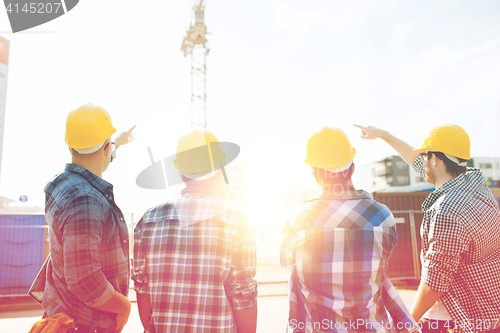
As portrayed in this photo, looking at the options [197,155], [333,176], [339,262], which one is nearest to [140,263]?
[197,155]

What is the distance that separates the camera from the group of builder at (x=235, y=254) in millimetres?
1858

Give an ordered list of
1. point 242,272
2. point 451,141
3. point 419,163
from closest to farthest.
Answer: point 242,272
point 451,141
point 419,163

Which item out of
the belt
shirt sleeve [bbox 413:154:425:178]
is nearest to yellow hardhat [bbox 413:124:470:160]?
shirt sleeve [bbox 413:154:425:178]

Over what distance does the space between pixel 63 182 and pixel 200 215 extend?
90 centimetres

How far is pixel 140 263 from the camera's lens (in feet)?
6.48

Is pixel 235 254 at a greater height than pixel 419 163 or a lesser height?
lesser

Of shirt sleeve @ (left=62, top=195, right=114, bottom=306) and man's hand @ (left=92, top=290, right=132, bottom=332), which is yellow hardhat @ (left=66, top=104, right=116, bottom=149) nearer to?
shirt sleeve @ (left=62, top=195, right=114, bottom=306)

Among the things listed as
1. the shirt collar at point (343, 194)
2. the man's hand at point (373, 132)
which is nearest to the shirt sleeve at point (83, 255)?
the shirt collar at point (343, 194)

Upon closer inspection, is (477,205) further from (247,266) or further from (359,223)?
(247,266)

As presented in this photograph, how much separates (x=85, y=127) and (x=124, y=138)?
601 mm

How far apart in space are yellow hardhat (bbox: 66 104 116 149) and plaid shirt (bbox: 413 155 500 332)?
2316 millimetres

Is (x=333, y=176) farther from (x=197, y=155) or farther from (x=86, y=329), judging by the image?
(x=86, y=329)

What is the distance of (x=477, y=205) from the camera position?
2.20 metres

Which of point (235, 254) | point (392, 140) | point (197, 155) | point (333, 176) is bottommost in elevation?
point (235, 254)
